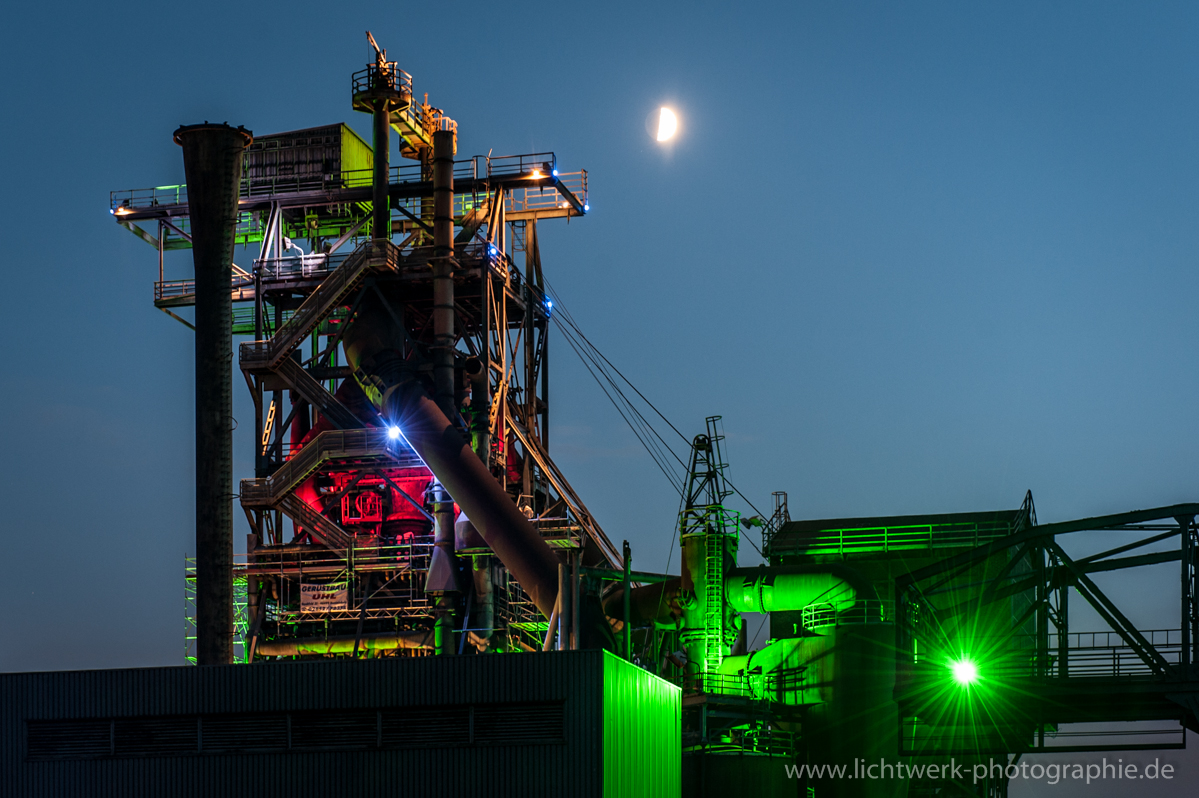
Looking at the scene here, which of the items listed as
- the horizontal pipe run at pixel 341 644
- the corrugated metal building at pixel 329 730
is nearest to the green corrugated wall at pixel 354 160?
the horizontal pipe run at pixel 341 644

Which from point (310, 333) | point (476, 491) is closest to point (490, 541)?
point (476, 491)

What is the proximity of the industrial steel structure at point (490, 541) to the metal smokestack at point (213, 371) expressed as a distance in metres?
0.09

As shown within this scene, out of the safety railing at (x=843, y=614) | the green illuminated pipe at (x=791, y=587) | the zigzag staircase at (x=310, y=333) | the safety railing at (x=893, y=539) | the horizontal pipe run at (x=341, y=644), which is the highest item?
the zigzag staircase at (x=310, y=333)

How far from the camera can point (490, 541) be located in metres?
47.8

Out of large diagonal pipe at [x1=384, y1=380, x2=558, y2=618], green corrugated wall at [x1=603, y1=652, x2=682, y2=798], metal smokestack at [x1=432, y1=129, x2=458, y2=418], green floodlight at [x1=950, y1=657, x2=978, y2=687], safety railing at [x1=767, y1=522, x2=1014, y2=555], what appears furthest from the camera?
safety railing at [x1=767, y1=522, x2=1014, y2=555]

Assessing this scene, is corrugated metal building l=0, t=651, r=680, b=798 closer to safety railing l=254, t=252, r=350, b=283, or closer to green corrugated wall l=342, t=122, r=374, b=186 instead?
safety railing l=254, t=252, r=350, b=283

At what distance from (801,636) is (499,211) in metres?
22.9

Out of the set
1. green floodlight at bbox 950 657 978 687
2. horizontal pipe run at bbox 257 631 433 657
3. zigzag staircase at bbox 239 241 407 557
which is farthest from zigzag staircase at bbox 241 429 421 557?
green floodlight at bbox 950 657 978 687

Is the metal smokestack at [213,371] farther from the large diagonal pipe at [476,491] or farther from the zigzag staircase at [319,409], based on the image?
the large diagonal pipe at [476,491]

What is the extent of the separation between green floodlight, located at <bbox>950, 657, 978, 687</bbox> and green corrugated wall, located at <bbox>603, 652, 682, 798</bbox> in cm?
716

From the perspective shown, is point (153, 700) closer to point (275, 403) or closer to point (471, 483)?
point (471, 483)

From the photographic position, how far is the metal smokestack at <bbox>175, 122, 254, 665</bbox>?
48.4 metres

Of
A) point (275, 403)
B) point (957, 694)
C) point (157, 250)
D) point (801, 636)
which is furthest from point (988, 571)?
point (157, 250)

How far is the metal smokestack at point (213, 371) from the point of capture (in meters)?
48.4
